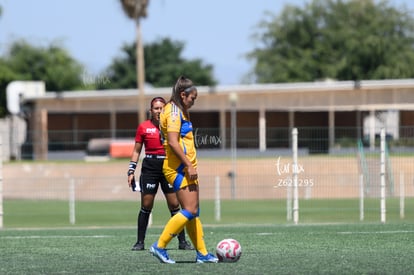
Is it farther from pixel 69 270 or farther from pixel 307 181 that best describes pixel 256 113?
pixel 69 270

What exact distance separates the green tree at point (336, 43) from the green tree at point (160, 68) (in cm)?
852

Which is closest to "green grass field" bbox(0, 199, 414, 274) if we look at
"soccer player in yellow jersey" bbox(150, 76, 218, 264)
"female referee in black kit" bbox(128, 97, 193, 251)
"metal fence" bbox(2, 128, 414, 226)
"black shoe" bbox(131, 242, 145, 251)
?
"black shoe" bbox(131, 242, 145, 251)

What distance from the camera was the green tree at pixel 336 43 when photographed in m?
74.6

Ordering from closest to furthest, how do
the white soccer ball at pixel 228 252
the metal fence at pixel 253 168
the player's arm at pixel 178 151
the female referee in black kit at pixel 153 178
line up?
the player's arm at pixel 178 151 < the white soccer ball at pixel 228 252 < the female referee in black kit at pixel 153 178 < the metal fence at pixel 253 168

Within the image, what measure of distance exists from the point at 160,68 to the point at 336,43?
1748 cm

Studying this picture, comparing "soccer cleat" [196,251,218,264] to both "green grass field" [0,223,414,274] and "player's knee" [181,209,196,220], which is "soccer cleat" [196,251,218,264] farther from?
"player's knee" [181,209,196,220]

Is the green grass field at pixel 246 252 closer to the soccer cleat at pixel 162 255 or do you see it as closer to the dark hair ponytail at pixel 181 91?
the soccer cleat at pixel 162 255

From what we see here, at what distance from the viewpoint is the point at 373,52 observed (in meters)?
74.3

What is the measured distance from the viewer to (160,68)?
89.8 m

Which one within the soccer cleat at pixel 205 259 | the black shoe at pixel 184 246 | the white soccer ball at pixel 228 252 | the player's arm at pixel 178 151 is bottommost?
the black shoe at pixel 184 246

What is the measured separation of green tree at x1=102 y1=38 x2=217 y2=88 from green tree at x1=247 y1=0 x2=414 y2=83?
8.52m

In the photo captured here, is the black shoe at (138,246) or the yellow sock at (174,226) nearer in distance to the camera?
the yellow sock at (174,226)

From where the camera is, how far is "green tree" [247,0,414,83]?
74.6 metres

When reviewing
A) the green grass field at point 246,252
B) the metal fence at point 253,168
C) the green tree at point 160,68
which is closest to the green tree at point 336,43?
the green tree at point 160,68
